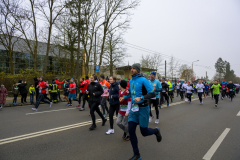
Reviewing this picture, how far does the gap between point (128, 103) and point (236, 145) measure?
9.67 feet

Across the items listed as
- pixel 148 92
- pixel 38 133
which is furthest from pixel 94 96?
pixel 148 92

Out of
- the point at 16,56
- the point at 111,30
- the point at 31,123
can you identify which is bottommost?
the point at 31,123

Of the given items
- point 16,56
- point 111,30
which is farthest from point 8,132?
point 16,56

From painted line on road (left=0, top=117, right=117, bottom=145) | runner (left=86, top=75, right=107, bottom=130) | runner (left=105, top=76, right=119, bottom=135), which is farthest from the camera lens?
runner (left=86, top=75, right=107, bottom=130)

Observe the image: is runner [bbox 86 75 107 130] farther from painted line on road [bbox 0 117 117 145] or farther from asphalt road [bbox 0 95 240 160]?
painted line on road [bbox 0 117 117 145]

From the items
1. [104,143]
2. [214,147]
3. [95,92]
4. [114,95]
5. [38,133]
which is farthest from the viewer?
[95,92]

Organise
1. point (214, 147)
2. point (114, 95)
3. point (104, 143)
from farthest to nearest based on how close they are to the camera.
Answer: point (114, 95), point (104, 143), point (214, 147)

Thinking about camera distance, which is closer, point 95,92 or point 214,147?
point 214,147

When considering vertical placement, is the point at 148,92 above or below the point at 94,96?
above

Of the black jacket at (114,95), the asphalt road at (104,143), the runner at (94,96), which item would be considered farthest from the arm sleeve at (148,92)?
the runner at (94,96)

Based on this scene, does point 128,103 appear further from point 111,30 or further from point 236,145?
point 111,30

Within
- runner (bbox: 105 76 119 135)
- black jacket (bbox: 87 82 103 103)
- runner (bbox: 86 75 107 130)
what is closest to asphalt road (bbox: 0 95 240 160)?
runner (bbox: 105 76 119 135)

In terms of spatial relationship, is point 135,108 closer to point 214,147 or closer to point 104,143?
point 104,143

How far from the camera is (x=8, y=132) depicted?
5.28 m
